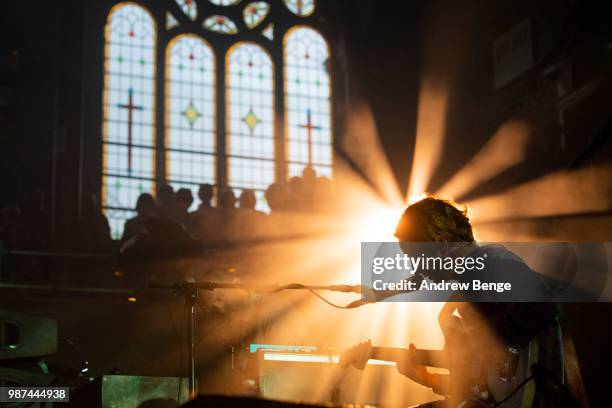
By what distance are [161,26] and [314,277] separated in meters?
5.41

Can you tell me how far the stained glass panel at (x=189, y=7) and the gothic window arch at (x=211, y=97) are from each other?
0.02 meters

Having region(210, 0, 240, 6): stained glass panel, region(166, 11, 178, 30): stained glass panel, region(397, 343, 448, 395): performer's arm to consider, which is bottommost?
region(397, 343, 448, 395): performer's arm

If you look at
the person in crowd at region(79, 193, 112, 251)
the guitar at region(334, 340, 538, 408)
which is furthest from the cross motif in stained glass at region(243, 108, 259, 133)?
the guitar at region(334, 340, 538, 408)

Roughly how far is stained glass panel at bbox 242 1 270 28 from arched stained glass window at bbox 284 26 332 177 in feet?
1.84

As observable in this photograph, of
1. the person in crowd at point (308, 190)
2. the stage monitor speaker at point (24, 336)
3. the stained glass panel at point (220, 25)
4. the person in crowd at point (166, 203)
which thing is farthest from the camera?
the stained glass panel at point (220, 25)

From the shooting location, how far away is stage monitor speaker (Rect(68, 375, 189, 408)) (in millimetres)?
3822

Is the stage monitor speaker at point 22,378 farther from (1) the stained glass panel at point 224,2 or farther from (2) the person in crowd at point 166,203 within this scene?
(1) the stained glass panel at point 224,2

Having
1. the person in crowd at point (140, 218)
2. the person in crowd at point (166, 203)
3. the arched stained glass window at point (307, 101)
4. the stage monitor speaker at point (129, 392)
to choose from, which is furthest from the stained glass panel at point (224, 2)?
the stage monitor speaker at point (129, 392)

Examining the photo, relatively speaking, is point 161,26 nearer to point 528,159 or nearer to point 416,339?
point 528,159

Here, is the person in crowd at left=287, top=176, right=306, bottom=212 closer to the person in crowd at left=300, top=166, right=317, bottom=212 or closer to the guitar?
the person in crowd at left=300, top=166, right=317, bottom=212

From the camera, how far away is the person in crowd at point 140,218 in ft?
29.1

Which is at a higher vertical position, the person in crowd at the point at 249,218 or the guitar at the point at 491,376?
the person in crowd at the point at 249,218

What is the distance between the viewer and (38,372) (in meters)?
4.86

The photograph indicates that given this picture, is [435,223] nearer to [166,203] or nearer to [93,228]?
[166,203]
